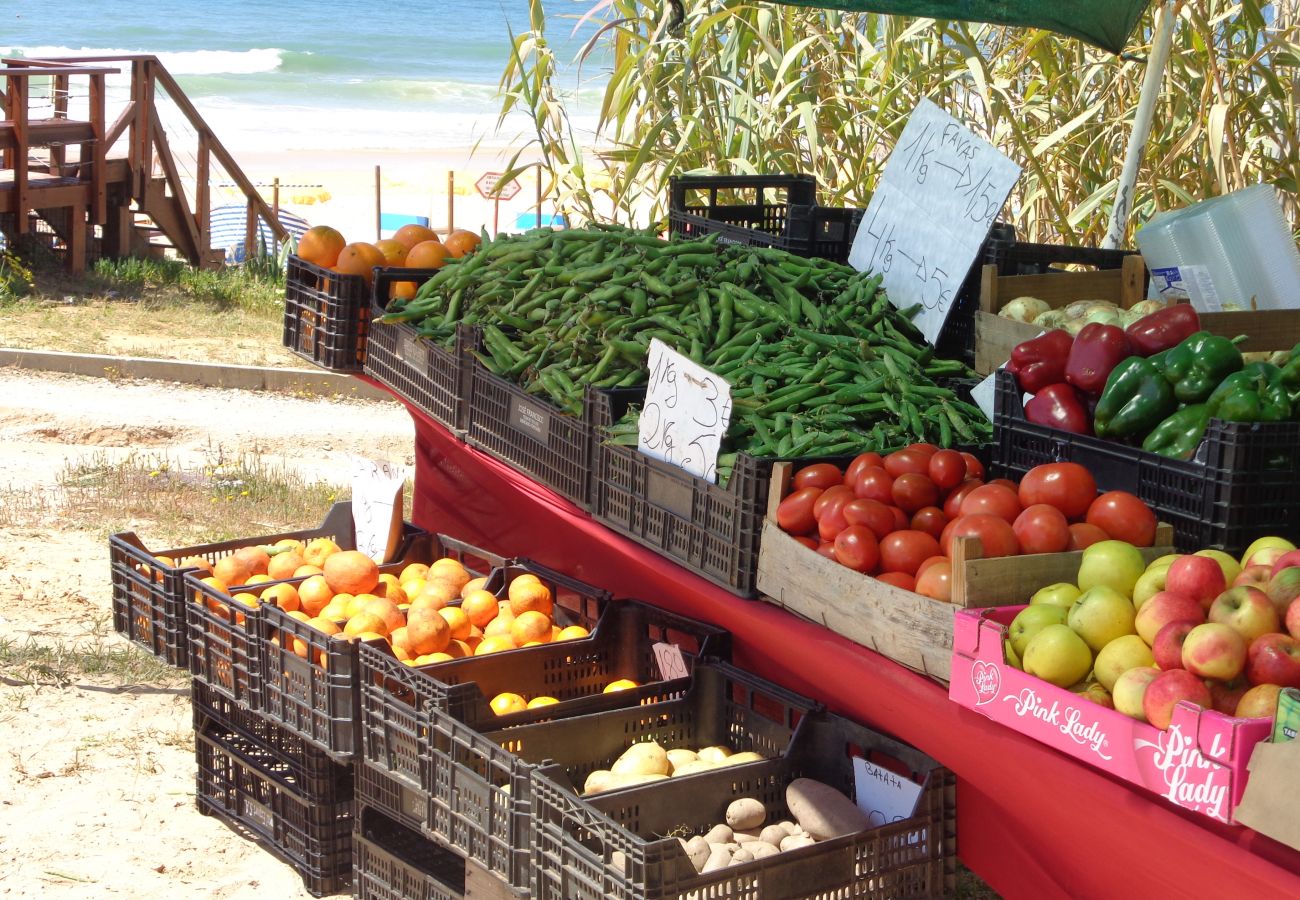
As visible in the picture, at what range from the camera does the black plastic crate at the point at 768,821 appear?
2383 millimetres

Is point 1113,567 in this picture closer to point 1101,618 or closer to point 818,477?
point 1101,618

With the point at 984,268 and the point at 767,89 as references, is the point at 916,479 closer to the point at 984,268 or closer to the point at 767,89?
the point at 984,268

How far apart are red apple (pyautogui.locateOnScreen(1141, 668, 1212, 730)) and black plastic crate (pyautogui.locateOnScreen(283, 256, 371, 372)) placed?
3.17 m

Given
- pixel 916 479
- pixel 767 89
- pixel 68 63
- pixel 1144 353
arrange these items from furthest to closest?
pixel 68 63 < pixel 767 89 < pixel 1144 353 < pixel 916 479

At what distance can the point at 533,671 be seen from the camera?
3482mm

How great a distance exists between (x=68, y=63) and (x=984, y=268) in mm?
11026

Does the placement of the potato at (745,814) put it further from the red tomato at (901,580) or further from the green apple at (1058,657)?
the green apple at (1058,657)

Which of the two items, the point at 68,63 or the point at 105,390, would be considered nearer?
the point at 105,390

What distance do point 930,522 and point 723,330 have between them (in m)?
1.18

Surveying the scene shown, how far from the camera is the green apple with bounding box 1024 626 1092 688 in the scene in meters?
2.34

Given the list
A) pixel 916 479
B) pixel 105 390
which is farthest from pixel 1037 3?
pixel 105 390

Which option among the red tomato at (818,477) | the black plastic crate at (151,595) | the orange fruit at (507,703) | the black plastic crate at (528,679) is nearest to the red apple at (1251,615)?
the red tomato at (818,477)

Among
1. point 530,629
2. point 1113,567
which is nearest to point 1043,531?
point 1113,567

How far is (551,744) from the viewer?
9.98 feet
